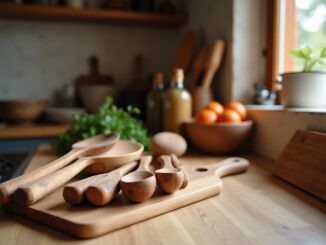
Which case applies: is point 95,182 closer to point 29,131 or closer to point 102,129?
point 102,129

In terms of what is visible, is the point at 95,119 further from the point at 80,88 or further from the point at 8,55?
the point at 8,55

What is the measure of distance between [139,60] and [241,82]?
0.78 m

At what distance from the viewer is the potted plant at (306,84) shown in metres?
0.80

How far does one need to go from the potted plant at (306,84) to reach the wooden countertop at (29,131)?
3.32 ft

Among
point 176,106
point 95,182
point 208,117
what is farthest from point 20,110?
point 95,182

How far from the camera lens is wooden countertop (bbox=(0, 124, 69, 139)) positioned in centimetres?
128

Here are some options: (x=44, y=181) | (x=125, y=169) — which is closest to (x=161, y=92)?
(x=125, y=169)

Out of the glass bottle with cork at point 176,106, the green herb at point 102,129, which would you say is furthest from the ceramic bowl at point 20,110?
the glass bottle with cork at point 176,106

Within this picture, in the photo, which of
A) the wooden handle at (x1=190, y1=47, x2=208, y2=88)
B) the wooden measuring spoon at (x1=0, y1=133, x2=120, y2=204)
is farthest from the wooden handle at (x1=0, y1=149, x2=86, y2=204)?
the wooden handle at (x1=190, y1=47, x2=208, y2=88)

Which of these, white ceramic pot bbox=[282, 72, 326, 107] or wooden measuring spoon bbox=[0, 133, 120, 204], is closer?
wooden measuring spoon bbox=[0, 133, 120, 204]

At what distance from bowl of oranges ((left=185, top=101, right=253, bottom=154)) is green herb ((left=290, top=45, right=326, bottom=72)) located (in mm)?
247

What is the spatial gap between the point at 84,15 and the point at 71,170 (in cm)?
115

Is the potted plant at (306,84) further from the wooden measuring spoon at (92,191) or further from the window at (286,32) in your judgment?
the wooden measuring spoon at (92,191)

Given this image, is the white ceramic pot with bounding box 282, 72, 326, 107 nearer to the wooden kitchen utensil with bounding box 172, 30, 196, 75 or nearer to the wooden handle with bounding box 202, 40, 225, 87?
the wooden handle with bounding box 202, 40, 225, 87
